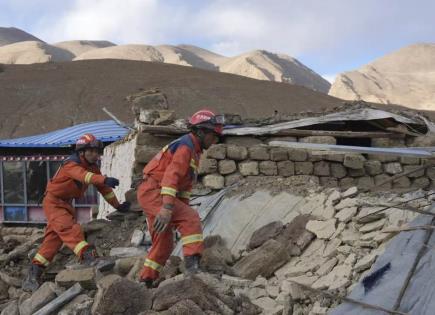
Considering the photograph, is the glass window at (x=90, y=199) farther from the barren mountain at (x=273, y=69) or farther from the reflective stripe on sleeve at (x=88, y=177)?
the barren mountain at (x=273, y=69)

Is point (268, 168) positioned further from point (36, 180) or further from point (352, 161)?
point (36, 180)

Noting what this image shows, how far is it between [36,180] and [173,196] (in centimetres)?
1129

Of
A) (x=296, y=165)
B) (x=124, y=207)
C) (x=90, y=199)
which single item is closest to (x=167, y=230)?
(x=124, y=207)

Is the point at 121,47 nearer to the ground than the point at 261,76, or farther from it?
farther from it

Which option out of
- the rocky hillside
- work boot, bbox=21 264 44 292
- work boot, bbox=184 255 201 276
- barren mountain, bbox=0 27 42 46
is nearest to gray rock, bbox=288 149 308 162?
work boot, bbox=184 255 201 276

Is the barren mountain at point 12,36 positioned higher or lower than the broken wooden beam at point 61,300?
higher

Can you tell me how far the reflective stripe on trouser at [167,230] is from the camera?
4461 millimetres

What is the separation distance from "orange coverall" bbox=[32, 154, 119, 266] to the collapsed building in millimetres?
332

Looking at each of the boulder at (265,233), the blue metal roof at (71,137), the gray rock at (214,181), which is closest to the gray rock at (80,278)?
the boulder at (265,233)

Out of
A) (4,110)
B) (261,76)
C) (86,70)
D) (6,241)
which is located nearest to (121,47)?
(261,76)

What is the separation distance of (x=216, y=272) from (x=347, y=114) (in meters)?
4.04

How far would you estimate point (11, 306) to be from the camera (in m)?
5.08

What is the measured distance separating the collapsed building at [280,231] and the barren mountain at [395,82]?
43.5 meters

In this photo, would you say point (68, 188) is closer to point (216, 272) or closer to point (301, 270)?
point (216, 272)
